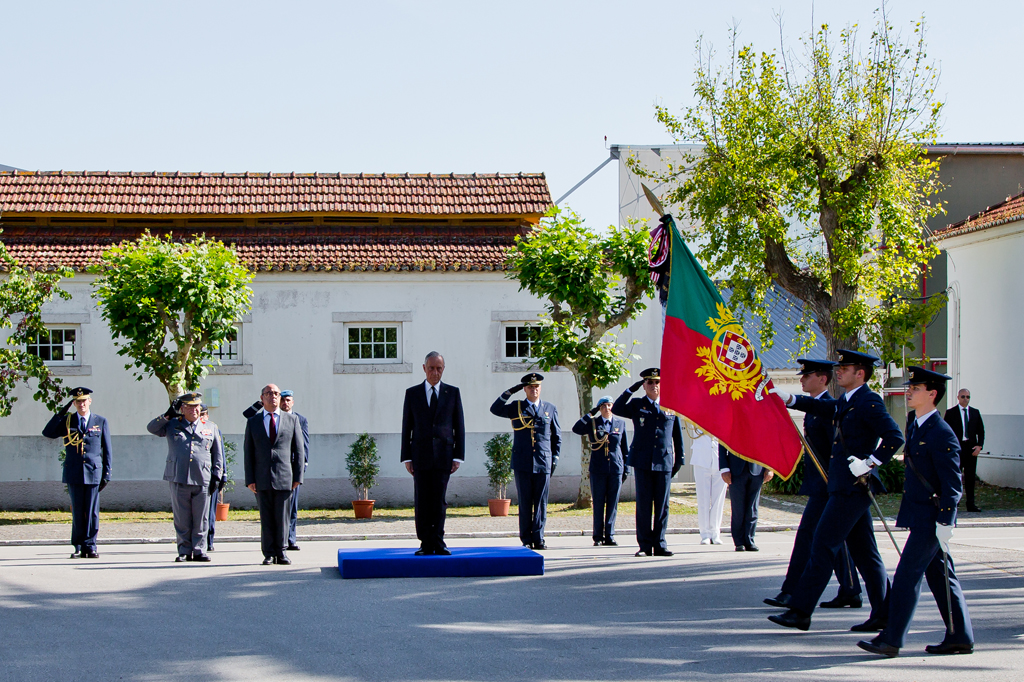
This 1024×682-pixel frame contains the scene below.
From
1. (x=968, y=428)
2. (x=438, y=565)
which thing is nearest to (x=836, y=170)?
(x=968, y=428)

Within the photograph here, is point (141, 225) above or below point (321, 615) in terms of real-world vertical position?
above

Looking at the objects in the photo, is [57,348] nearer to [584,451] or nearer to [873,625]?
Answer: [584,451]

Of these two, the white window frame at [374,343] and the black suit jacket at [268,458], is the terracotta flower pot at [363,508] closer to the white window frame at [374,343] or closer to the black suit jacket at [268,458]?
the white window frame at [374,343]

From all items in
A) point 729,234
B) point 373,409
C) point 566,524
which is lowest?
point 566,524

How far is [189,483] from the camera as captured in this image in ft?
38.4

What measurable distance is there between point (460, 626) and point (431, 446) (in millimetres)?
3015

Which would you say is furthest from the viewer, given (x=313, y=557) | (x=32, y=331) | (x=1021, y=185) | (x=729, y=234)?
(x=1021, y=185)

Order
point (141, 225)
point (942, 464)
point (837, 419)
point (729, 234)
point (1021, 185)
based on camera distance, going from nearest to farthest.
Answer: point (942, 464), point (837, 419), point (729, 234), point (141, 225), point (1021, 185)

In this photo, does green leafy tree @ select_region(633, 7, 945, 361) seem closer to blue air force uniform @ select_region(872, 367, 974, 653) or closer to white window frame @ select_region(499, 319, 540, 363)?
white window frame @ select_region(499, 319, 540, 363)

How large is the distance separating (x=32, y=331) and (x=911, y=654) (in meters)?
16.0

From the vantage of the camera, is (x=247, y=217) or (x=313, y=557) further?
(x=247, y=217)

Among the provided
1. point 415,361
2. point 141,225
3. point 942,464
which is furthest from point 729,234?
point 942,464

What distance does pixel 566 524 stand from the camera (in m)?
15.9

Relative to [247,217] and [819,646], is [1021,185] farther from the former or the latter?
[819,646]
